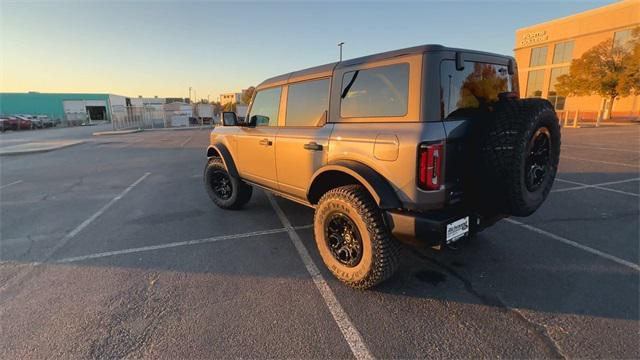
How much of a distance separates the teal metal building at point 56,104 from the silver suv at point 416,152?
204 feet

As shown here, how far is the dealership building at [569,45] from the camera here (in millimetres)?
32062

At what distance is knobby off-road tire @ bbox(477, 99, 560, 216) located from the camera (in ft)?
7.61

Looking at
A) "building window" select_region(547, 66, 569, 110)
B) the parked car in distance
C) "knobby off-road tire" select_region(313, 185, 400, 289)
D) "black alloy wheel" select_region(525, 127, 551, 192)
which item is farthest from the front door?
"building window" select_region(547, 66, 569, 110)

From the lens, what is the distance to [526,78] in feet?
143

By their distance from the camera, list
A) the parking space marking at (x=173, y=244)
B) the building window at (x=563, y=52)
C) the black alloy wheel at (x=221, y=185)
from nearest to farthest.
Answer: the parking space marking at (x=173, y=244), the black alloy wheel at (x=221, y=185), the building window at (x=563, y=52)

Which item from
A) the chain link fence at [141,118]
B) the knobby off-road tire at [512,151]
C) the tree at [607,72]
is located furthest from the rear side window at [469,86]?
the chain link fence at [141,118]

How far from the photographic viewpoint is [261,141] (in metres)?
4.07

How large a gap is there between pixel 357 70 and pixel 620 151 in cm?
1291

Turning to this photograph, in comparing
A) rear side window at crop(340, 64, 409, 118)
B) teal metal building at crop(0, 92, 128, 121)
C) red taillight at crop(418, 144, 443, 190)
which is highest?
teal metal building at crop(0, 92, 128, 121)

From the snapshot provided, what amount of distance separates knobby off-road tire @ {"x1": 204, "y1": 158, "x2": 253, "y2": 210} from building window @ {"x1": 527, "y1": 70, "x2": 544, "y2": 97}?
4733 cm

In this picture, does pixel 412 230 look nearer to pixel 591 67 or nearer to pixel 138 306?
pixel 138 306

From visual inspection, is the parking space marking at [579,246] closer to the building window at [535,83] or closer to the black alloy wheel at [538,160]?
the black alloy wheel at [538,160]

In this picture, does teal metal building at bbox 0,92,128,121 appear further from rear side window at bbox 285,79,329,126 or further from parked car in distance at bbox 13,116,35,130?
rear side window at bbox 285,79,329,126

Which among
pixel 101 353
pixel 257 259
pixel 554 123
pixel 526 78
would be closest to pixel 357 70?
pixel 554 123
